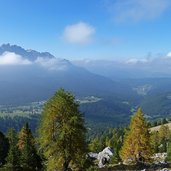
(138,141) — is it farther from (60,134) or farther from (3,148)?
(3,148)

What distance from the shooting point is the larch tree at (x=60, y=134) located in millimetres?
44656

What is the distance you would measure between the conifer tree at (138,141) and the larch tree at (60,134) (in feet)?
71.8

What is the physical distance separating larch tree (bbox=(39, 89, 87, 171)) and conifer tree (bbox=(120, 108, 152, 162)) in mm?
21871

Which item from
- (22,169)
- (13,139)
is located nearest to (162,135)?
(13,139)

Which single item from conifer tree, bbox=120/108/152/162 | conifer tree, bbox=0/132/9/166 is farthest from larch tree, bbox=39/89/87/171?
conifer tree, bbox=0/132/9/166

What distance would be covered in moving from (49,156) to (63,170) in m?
2.48

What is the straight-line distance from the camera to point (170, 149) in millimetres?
79000

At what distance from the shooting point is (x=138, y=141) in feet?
217

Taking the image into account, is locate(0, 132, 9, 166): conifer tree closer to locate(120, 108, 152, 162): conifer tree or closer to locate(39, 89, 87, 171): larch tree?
locate(120, 108, 152, 162): conifer tree

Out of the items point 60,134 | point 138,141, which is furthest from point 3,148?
point 60,134

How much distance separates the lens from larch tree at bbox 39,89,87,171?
44.7 metres

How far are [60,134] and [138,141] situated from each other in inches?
1004

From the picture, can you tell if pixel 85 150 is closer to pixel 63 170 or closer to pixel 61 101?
pixel 63 170

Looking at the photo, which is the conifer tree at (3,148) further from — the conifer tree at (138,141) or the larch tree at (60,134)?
the larch tree at (60,134)
